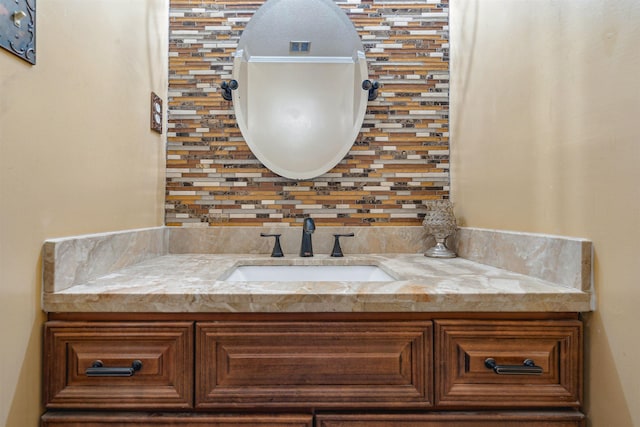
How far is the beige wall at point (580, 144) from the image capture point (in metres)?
0.62

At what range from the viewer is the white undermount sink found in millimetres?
1133

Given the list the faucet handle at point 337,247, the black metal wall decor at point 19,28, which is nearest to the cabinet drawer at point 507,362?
the faucet handle at point 337,247

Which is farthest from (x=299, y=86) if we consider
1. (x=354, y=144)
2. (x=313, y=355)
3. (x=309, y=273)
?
(x=313, y=355)

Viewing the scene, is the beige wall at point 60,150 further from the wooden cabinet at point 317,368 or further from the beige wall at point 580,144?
the beige wall at point 580,144

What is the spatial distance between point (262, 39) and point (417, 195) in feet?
2.72

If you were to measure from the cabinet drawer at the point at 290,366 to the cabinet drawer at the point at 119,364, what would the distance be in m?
0.04

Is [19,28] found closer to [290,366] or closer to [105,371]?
[105,371]

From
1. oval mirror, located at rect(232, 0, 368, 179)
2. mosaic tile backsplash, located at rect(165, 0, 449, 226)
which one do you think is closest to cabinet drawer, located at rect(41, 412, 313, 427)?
mosaic tile backsplash, located at rect(165, 0, 449, 226)

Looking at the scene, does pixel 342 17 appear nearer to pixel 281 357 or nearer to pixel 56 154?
pixel 56 154

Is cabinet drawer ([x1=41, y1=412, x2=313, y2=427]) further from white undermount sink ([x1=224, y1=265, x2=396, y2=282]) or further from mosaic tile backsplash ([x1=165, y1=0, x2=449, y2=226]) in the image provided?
mosaic tile backsplash ([x1=165, y1=0, x2=449, y2=226])

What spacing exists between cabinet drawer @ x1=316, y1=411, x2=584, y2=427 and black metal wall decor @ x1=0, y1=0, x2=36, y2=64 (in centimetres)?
90

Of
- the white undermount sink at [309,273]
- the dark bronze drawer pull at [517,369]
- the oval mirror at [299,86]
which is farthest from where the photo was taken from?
the oval mirror at [299,86]

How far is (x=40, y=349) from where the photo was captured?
68 centimetres

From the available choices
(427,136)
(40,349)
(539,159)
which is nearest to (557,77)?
(539,159)
